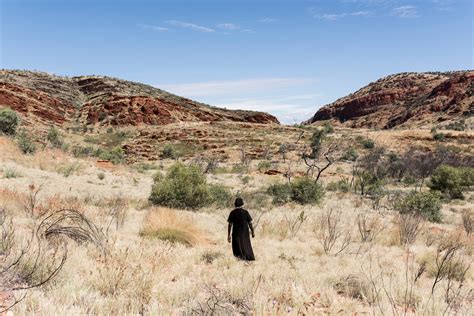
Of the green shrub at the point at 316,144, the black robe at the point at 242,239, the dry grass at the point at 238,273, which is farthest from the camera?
the green shrub at the point at 316,144

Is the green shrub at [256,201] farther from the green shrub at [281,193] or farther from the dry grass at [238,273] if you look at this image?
the dry grass at [238,273]

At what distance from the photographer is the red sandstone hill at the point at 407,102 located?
86.9 m

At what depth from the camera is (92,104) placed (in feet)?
205

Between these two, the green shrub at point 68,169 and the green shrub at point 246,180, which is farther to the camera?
the green shrub at point 246,180

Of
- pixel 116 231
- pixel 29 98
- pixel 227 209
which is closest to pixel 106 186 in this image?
pixel 227 209

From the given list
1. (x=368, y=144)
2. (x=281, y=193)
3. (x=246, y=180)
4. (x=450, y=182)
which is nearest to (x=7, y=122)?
(x=246, y=180)

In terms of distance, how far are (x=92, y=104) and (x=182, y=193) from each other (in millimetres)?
53156

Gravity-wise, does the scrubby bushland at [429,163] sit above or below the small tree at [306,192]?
above

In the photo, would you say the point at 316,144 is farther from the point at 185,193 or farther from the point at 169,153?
the point at 185,193

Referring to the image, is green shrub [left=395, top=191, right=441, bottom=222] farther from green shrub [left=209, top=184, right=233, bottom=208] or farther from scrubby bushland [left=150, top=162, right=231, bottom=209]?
scrubby bushland [left=150, top=162, right=231, bottom=209]

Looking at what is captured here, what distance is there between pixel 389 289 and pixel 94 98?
66.6 m

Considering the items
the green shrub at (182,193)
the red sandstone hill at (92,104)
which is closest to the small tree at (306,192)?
the green shrub at (182,193)

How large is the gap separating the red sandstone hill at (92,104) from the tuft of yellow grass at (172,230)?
4804 centimetres

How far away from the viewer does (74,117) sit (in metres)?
59.9
